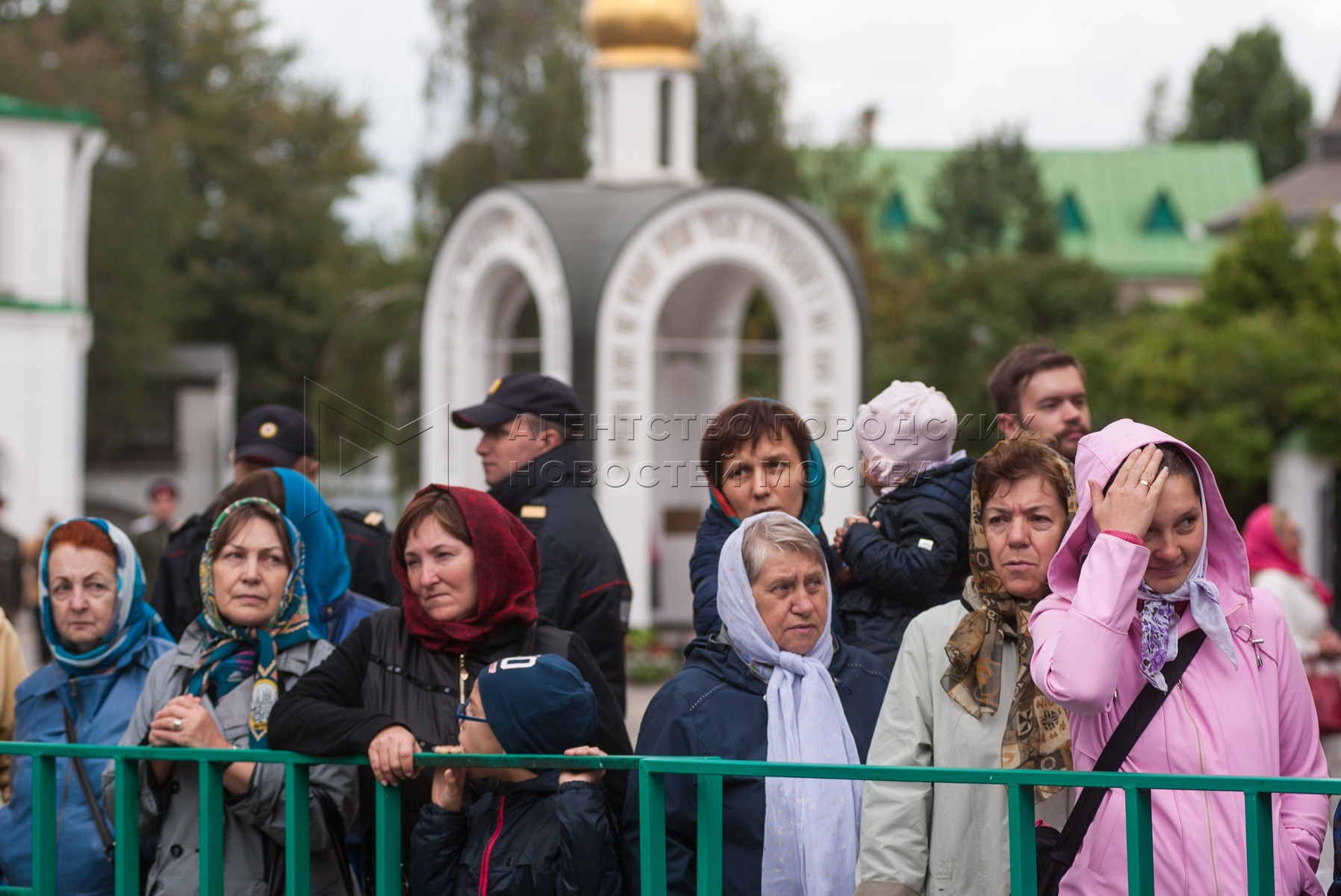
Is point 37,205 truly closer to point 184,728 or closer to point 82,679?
point 82,679

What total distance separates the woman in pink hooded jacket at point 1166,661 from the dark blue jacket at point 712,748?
675mm

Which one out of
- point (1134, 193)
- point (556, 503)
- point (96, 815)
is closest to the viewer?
point (96, 815)

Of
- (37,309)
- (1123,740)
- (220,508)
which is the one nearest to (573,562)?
(220,508)

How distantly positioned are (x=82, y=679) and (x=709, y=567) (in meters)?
1.69

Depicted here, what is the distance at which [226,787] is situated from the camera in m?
3.74

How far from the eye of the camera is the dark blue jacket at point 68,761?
4.05 m

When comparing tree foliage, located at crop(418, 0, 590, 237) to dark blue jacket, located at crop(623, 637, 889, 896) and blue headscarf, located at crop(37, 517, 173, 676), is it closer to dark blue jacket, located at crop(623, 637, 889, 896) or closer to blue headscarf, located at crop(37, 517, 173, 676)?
blue headscarf, located at crop(37, 517, 173, 676)

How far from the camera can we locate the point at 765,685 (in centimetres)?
364

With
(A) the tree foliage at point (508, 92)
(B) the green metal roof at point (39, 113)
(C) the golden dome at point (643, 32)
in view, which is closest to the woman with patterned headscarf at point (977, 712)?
(C) the golden dome at point (643, 32)

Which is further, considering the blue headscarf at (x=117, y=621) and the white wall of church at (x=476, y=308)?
the white wall of church at (x=476, y=308)

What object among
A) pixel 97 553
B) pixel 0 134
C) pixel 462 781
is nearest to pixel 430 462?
pixel 97 553

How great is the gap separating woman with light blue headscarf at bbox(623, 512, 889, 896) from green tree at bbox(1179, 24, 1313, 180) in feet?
198

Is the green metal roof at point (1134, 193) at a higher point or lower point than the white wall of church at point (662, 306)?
higher

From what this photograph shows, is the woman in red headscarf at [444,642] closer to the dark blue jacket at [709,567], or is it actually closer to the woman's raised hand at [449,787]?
the woman's raised hand at [449,787]
